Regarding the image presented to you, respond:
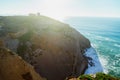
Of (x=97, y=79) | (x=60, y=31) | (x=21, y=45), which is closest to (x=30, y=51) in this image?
(x=21, y=45)

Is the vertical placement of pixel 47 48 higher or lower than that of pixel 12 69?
lower

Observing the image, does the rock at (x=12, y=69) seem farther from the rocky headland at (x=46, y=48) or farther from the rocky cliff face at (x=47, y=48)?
the rocky cliff face at (x=47, y=48)

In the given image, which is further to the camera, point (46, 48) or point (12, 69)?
point (46, 48)

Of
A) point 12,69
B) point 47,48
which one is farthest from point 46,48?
point 12,69

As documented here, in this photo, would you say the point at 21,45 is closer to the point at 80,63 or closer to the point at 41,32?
the point at 41,32

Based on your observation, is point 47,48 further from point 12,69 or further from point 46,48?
point 12,69

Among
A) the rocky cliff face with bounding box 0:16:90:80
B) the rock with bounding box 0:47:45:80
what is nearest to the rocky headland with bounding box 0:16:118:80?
the rocky cliff face with bounding box 0:16:90:80
